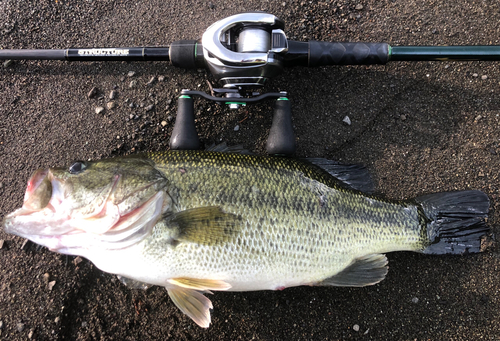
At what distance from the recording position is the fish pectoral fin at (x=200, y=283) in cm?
172

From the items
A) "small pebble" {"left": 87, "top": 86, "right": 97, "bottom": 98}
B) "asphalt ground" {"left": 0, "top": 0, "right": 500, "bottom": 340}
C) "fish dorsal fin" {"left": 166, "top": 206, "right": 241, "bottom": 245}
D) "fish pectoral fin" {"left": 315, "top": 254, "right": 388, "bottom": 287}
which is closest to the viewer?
"fish dorsal fin" {"left": 166, "top": 206, "right": 241, "bottom": 245}

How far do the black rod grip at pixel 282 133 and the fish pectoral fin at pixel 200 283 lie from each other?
89 centimetres

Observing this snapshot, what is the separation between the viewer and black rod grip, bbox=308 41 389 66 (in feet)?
6.73

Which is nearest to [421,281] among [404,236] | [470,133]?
[404,236]

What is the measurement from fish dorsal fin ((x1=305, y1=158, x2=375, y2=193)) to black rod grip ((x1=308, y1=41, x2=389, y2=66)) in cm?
71

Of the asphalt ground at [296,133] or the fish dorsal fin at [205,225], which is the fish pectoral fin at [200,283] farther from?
the asphalt ground at [296,133]

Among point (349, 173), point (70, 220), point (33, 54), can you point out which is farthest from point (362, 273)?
point (33, 54)

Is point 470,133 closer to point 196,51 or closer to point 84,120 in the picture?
point 196,51

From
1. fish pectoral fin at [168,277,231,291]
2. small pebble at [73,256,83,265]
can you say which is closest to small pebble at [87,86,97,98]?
small pebble at [73,256,83,265]

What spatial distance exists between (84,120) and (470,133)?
3.07 m

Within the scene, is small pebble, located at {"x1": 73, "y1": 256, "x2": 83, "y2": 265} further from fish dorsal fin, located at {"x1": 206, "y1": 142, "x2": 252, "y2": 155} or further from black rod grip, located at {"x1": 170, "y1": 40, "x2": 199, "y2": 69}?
black rod grip, located at {"x1": 170, "y1": 40, "x2": 199, "y2": 69}

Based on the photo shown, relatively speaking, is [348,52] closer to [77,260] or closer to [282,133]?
[282,133]

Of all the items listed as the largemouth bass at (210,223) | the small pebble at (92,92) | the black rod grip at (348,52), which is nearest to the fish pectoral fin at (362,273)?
the largemouth bass at (210,223)

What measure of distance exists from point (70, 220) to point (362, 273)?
1791 millimetres
